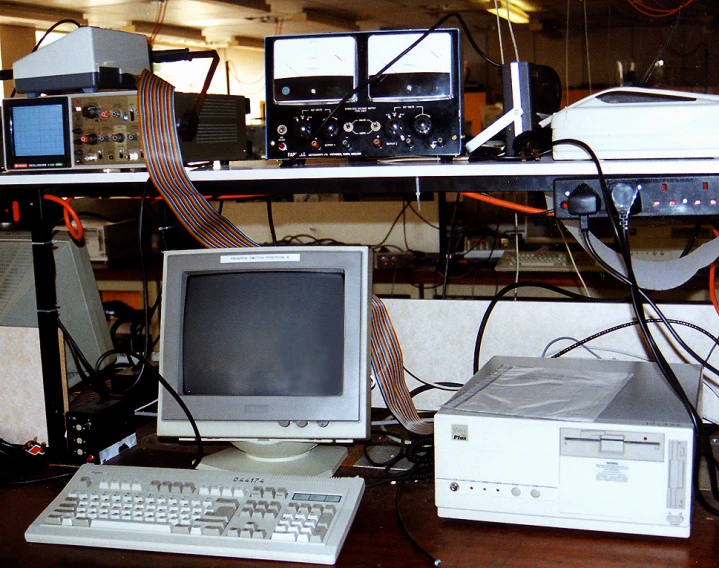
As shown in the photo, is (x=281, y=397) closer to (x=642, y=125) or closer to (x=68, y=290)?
(x=68, y=290)

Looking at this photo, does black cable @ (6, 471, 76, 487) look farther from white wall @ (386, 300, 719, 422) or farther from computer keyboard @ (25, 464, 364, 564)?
white wall @ (386, 300, 719, 422)

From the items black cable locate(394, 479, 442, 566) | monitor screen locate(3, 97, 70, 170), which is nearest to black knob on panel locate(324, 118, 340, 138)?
monitor screen locate(3, 97, 70, 170)

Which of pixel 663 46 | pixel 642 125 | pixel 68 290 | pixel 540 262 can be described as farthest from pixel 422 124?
pixel 663 46

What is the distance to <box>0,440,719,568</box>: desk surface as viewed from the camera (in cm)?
104

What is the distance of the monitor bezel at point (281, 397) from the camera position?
1316 millimetres

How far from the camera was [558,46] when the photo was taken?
22.0 feet

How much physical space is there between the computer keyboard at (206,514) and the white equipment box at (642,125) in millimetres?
633

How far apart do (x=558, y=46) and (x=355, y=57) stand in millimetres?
5832

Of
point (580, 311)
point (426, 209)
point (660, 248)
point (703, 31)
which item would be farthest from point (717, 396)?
point (703, 31)

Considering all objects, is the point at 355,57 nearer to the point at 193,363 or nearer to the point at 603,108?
the point at 603,108

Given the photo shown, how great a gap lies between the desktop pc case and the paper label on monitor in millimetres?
391

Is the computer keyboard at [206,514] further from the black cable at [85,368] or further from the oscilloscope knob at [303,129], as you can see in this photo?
the oscilloscope knob at [303,129]

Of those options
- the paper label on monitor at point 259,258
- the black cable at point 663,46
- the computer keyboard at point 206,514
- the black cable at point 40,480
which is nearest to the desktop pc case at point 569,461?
the computer keyboard at point 206,514

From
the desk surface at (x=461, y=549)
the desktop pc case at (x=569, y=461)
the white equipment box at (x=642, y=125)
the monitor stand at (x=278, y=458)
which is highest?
the white equipment box at (x=642, y=125)
